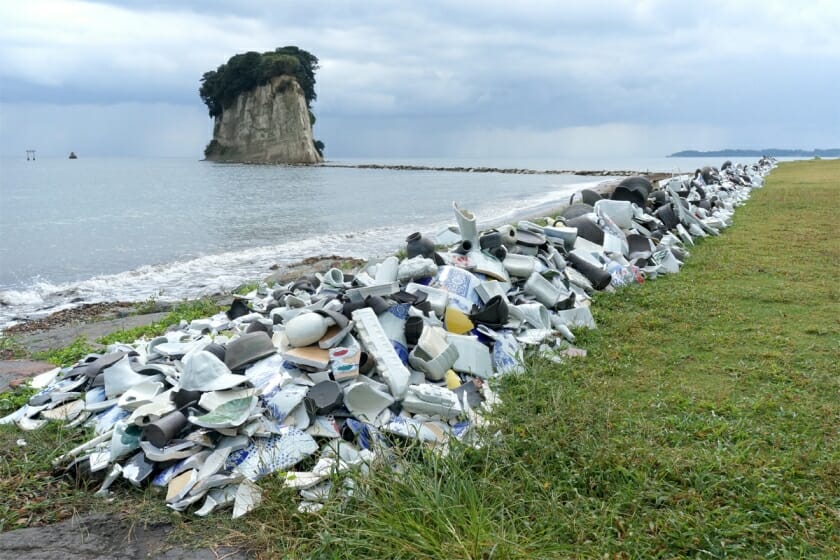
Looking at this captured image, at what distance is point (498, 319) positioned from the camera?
15.9 ft

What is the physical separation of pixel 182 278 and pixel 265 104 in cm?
6559

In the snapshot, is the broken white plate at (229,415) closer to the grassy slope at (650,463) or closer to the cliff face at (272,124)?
the grassy slope at (650,463)

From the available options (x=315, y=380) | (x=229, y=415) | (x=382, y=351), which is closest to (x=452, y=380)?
(x=382, y=351)

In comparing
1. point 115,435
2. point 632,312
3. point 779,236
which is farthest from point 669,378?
point 779,236

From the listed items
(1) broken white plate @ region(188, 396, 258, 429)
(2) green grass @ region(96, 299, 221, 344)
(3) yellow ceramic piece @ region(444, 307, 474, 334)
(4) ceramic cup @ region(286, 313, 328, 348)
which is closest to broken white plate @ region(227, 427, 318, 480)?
(1) broken white plate @ region(188, 396, 258, 429)

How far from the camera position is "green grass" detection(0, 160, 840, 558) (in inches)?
98.0

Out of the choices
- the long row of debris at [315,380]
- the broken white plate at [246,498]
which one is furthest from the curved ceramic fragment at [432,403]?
the broken white plate at [246,498]

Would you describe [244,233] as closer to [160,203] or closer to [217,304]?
[217,304]

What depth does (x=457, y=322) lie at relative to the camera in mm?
4773

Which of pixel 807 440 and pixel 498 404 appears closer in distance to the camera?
pixel 807 440

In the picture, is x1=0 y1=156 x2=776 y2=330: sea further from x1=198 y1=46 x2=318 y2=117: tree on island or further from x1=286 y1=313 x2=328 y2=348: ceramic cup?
x1=198 y1=46 x2=318 y2=117: tree on island

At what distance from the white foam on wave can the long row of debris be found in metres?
4.96

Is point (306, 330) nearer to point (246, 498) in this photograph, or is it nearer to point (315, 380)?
point (315, 380)

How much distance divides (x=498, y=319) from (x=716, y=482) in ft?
7.42
